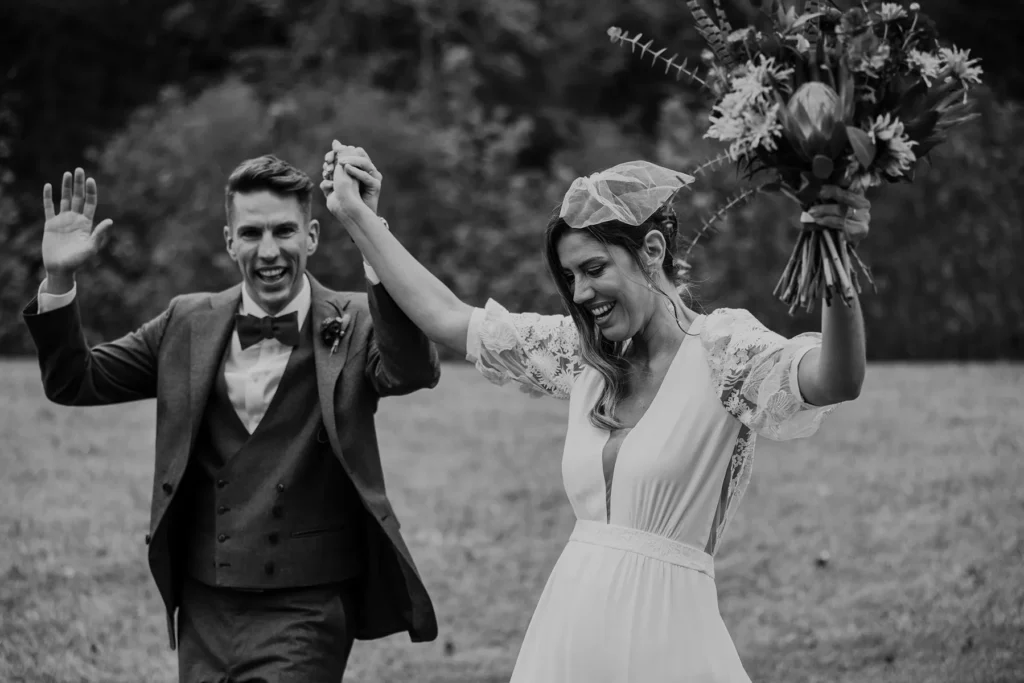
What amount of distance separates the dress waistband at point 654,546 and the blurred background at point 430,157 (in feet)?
29.1

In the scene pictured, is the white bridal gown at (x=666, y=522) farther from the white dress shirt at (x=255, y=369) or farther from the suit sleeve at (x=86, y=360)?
the suit sleeve at (x=86, y=360)

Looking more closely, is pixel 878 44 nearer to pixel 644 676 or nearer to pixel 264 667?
pixel 644 676

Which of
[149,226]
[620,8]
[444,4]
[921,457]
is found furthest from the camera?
[620,8]

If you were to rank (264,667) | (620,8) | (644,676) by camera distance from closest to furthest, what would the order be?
(644,676)
(264,667)
(620,8)

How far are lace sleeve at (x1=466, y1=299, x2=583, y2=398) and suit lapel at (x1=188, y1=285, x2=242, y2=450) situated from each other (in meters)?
1.05

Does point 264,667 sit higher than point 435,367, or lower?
lower

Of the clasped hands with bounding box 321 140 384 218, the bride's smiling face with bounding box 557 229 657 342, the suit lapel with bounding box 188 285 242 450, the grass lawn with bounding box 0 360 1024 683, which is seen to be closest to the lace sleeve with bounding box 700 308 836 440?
the bride's smiling face with bounding box 557 229 657 342

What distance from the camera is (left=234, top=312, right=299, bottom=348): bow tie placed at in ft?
14.8

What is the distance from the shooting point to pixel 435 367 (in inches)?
169

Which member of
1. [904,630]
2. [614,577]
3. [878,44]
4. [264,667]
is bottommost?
[904,630]

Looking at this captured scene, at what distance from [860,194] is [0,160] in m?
11.2

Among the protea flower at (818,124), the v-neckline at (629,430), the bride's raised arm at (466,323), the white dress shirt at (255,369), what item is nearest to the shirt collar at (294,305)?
the white dress shirt at (255,369)

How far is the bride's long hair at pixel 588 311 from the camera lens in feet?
11.8

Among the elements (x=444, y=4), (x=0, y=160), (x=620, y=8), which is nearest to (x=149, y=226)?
(x=0, y=160)
